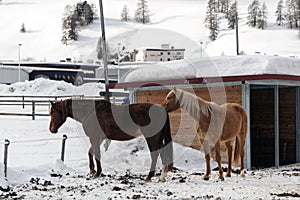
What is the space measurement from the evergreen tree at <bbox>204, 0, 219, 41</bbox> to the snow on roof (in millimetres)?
116917

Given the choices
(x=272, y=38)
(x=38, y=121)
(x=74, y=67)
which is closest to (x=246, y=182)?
(x=38, y=121)

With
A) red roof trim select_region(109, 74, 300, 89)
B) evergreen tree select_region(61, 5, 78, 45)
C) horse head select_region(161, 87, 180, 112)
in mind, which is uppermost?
evergreen tree select_region(61, 5, 78, 45)

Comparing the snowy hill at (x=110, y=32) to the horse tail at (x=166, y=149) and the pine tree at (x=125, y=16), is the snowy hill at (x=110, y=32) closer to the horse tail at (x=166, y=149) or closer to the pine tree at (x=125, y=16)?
the pine tree at (x=125, y=16)

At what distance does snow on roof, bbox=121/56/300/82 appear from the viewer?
1100 cm

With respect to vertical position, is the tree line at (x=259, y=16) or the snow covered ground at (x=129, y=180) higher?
the tree line at (x=259, y=16)

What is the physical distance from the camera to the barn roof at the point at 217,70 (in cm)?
1057

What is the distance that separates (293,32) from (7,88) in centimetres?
9240

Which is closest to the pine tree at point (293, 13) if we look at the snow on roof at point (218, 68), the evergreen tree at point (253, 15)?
the evergreen tree at point (253, 15)

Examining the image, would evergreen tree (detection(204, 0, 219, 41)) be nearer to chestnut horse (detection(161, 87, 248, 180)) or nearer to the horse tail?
chestnut horse (detection(161, 87, 248, 180))

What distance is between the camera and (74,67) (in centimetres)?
6181

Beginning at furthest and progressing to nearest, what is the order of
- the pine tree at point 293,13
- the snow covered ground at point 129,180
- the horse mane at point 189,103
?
the pine tree at point 293,13, the horse mane at point 189,103, the snow covered ground at point 129,180

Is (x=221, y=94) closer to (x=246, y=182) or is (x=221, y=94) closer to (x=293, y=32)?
(x=246, y=182)

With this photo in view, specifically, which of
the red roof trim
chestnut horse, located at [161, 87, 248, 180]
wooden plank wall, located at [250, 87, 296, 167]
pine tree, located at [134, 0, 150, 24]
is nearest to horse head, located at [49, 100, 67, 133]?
chestnut horse, located at [161, 87, 248, 180]

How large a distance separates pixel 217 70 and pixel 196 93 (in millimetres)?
978
